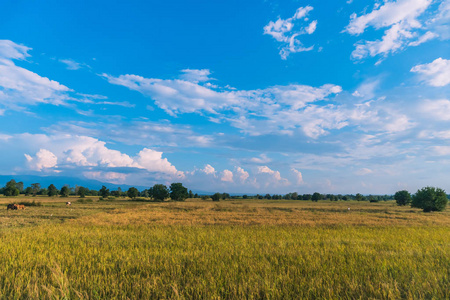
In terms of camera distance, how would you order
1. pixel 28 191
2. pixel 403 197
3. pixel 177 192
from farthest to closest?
pixel 28 191 → pixel 177 192 → pixel 403 197

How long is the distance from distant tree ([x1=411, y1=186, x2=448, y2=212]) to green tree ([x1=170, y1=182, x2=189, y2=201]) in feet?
238

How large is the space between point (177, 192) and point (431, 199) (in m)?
75.5

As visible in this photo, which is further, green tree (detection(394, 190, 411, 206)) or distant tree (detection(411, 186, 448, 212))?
green tree (detection(394, 190, 411, 206))

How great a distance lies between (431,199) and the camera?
142 ft

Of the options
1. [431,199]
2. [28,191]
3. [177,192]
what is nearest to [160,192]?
[177,192]

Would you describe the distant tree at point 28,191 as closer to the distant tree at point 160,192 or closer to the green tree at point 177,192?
the distant tree at point 160,192

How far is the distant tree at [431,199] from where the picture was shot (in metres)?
42.6

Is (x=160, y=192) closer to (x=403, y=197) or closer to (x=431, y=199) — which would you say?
(x=431, y=199)

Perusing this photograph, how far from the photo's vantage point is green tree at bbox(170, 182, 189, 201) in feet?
287

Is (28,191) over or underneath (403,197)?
underneath

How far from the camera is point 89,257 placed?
8.34 m

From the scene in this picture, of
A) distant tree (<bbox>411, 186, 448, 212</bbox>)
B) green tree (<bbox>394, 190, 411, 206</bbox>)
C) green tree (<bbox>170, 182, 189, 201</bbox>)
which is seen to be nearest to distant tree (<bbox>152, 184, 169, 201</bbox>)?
green tree (<bbox>170, 182, 189, 201</bbox>)

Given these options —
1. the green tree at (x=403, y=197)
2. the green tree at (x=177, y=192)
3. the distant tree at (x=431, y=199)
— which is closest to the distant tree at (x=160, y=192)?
the green tree at (x=177, y=192)

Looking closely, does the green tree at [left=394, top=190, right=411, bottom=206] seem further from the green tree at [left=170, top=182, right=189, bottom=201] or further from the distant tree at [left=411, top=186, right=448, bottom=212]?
the green tree at [left=170, top=182, right=189, bottom=201]
